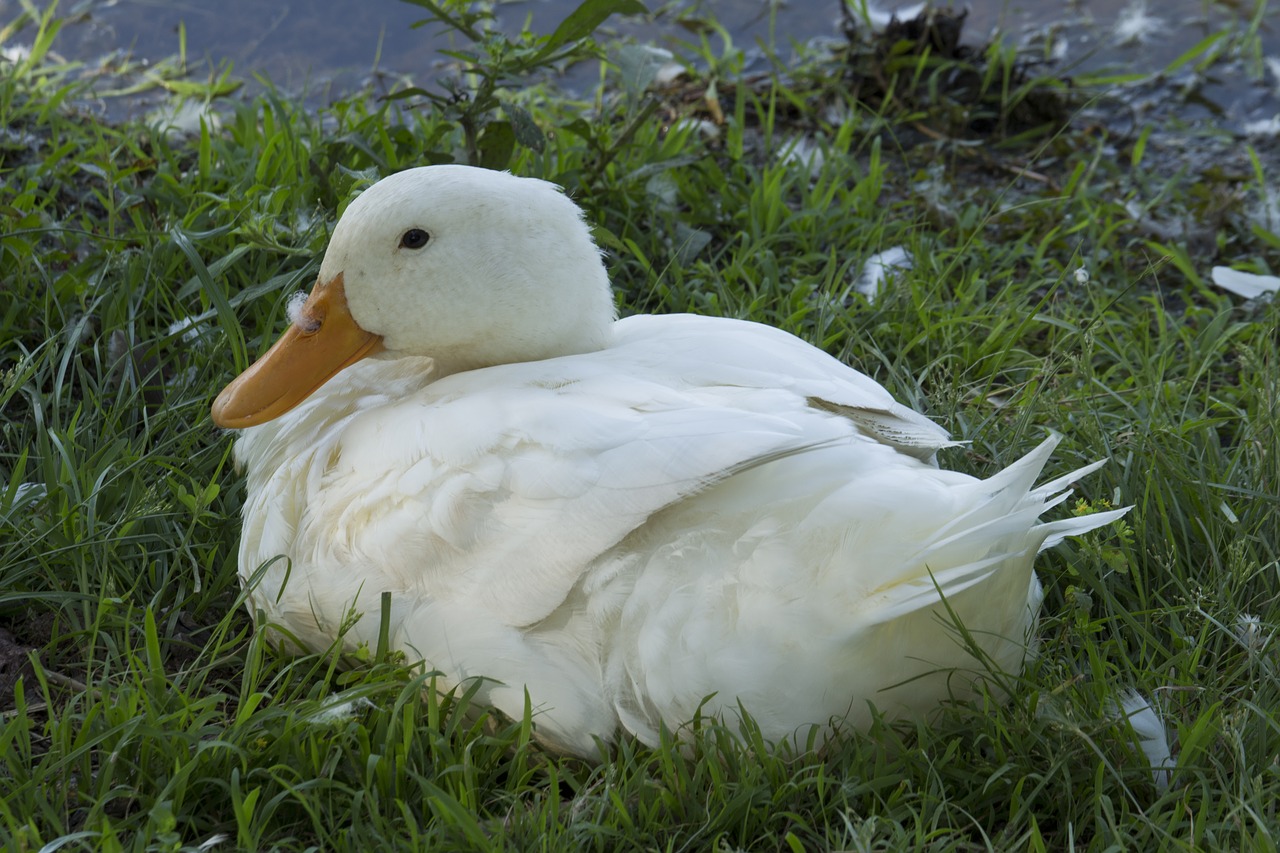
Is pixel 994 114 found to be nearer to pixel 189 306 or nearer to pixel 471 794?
pixel 189 306

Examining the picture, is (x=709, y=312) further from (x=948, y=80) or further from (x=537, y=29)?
(x=537, y=29)

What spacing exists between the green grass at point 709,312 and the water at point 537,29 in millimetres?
311

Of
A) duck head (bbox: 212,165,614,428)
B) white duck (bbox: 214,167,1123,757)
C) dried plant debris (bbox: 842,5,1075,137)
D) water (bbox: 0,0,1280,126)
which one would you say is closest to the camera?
white duck (bbox: 214,167,1123,757)

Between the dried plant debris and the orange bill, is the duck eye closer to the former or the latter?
the orange bill

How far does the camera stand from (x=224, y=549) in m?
2.69

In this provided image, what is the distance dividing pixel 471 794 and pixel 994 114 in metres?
3.31

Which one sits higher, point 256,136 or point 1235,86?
point 256,136

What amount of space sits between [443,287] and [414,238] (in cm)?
10

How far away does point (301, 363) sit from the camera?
247 cm

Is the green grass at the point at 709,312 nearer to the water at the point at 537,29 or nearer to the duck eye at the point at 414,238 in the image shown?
the water at the point at 537,29

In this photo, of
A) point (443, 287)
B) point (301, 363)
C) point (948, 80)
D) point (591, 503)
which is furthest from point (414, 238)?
point (948, 80)

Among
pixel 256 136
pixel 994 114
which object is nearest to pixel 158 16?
pixel 256 136

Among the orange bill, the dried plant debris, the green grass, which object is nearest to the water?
the dried plant debris

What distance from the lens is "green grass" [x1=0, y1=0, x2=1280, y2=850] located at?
6.61ft
